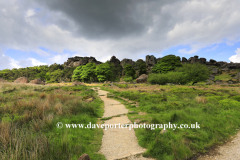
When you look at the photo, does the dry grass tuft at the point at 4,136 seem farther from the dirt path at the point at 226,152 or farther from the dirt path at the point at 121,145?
the dirt path at the point at 226,152

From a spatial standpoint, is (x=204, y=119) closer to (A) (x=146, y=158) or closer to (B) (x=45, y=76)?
(A) (x=146, y=158)

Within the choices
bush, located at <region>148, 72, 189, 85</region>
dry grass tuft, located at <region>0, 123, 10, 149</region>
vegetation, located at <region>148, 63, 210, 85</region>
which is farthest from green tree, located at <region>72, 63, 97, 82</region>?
dry grass tuft, located at <region>0, 123, 10, 149</region>

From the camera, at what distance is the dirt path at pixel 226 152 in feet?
13.2

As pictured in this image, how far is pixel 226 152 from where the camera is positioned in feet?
14.3

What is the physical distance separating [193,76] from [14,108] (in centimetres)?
4173

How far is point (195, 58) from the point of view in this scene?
293 feet

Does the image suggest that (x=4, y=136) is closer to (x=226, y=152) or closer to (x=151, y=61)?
(x=226, y=152)

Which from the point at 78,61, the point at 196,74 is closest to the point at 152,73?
the point at 196,74

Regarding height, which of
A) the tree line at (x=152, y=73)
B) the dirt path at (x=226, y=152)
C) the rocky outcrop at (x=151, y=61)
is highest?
the rocky outcrop at (x=151, y=61)

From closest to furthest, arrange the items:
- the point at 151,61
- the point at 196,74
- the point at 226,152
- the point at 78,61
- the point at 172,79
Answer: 1. the point at 226,152
2. the point at 196,74
3. the point at 172,79
4. the point at 151,61
5. the point at 78,61

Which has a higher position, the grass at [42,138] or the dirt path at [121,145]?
the grass at [42,138]

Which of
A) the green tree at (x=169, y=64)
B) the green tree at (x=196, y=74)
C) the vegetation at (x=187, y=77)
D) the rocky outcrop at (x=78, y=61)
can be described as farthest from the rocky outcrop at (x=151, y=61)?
the green tree at (x=196, y=74)

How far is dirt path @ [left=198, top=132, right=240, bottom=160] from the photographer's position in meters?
4.02

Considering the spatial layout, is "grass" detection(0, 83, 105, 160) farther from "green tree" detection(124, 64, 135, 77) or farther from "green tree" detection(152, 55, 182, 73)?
"green tree" detection(124, 64, 135, 77)
